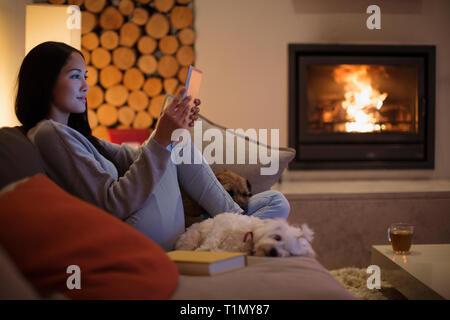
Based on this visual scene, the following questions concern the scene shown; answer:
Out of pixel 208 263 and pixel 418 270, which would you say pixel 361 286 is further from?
pixel 208 263

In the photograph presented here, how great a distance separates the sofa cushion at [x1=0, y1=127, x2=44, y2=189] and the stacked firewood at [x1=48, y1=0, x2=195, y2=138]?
2.34 m

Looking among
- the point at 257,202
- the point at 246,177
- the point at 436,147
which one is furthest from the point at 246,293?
the point at 436,147

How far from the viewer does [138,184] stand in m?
1.33

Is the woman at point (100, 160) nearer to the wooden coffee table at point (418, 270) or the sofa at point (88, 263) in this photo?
the sofa at point (88, 263)

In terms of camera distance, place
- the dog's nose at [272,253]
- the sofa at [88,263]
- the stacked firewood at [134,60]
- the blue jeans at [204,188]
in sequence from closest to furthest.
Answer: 1. the sofa at [88,263]
2. the dog's nose at [272,253]
3. the blue jeans at [204,188]
4. the stacked firewood at [134,60]

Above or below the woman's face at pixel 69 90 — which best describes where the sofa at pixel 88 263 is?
below

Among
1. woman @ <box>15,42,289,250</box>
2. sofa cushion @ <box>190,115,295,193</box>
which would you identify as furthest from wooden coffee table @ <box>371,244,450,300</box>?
woman @ <box>15,42,289,250</box>

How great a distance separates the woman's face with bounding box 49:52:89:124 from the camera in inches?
58.6

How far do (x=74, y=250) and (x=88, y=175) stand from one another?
17.1 inches

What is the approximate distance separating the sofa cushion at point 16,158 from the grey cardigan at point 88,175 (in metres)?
0.06

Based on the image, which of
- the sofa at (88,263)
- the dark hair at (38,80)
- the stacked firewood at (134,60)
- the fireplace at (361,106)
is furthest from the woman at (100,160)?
the fireplace at (361,106)

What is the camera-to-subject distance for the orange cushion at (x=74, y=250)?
0.88m

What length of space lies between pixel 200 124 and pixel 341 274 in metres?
1.18

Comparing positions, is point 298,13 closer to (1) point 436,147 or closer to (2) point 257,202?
(1) point 436,147
